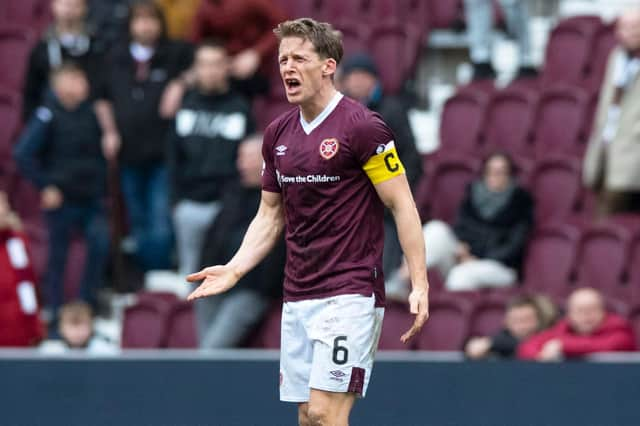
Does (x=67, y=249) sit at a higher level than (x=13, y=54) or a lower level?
lower

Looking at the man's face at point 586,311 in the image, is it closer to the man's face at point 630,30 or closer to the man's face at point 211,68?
the man's face at point 630,30

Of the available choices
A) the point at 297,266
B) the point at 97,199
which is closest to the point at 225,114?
the point at 97,199

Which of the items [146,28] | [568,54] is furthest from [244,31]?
[568,54]

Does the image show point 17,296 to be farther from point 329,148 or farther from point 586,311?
point 329,148

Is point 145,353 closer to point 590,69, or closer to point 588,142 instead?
point 588,142

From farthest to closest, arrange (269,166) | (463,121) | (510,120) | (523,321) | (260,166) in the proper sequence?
1. (463,121)
2. (510,120)
3. (260,166)
4. (523,321)
5. (269,166)

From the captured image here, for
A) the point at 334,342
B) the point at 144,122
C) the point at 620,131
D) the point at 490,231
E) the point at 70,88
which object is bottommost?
the point at 490,231

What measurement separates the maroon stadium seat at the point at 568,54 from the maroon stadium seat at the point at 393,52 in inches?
38.3

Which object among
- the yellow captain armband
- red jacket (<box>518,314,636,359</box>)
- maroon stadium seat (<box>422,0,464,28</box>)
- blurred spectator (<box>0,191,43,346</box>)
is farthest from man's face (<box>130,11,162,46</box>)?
the yellow captain armband

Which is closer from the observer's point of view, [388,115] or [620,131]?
[388,115]

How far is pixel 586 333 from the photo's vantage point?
780cm

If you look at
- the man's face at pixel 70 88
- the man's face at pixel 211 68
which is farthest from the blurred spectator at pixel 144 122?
the man's face at pixel 211 68

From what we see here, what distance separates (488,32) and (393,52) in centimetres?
71

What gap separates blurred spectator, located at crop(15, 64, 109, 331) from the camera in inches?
376
